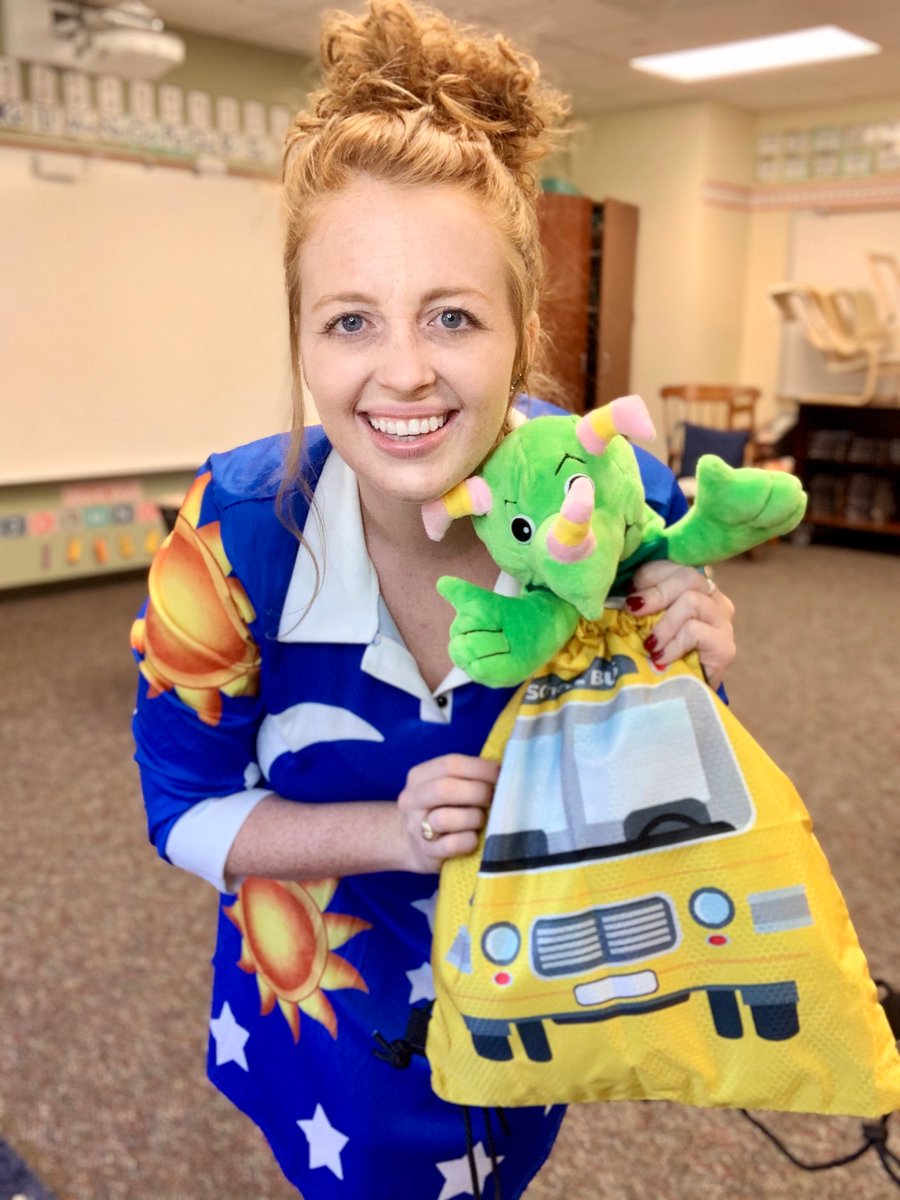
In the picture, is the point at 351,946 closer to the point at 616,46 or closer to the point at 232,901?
the point at 232,901

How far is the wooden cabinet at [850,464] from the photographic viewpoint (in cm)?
652

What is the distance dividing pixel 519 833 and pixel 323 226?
0.45 meters

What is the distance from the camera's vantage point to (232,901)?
1.02 meters

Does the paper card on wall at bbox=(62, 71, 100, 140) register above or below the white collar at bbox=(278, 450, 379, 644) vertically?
above

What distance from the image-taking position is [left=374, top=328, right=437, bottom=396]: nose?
2.29ft

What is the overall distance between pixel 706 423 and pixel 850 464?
0.96 m

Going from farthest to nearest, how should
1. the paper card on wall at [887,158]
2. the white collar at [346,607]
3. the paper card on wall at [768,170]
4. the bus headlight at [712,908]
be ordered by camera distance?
the paper card on wall at [768,170], the paper card on wall at [887,158], the white collar at [346,607], the bus headlight at [712,908]

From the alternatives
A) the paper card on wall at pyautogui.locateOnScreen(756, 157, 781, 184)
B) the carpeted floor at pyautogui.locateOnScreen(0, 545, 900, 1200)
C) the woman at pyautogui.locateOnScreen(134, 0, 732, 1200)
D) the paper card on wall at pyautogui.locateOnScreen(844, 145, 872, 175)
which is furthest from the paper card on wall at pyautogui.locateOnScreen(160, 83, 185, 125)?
the woman at pyautogui.locateOnScreen(134, 0, 732, 1200)

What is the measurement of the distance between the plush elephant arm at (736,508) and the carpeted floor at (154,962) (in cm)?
135

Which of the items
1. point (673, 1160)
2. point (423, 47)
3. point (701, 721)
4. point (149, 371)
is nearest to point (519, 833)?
point (701, 721)

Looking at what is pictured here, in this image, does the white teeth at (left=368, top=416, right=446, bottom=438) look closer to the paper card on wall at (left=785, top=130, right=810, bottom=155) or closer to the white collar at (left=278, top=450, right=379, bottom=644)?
the white collar at (left=278, top=450, right=379, bottom=644)

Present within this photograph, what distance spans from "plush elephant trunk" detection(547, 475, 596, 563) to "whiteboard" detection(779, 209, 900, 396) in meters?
7.00

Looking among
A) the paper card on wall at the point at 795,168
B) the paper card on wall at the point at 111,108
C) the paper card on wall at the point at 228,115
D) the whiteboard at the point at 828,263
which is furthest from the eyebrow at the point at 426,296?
the paper card on wall at the point at 795,168

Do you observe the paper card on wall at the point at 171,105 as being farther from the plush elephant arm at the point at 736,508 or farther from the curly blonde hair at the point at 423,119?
the plush elephant arm at the point at 736,508
